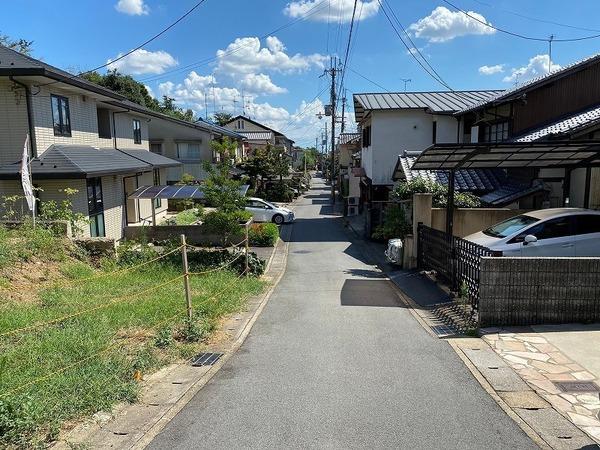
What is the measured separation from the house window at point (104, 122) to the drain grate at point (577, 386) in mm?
20220

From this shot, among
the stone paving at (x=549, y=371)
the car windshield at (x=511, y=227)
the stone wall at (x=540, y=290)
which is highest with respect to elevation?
the car windshield at (x=511, y=227)

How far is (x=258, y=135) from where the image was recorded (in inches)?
2876

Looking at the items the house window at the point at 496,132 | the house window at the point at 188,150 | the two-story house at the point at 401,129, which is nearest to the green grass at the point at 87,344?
the house window at the point at 496,132

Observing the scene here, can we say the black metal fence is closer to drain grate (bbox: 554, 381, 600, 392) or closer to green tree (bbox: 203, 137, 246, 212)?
drain grate (bbox: 554, 381, 600, 392)

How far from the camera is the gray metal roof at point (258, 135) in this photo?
71.2 meters

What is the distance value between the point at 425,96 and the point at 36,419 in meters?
27.9

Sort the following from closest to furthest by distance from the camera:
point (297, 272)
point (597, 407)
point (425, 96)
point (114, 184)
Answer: point (597, 407)
point (297, 272)
point (114, 184)
point (425, 96)

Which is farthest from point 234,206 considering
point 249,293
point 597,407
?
point 597,407

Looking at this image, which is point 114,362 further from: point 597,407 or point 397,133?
point 397,133

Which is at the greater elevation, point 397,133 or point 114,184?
point 397,133

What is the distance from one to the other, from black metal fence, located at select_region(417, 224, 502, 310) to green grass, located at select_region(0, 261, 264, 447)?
4692 millimetres

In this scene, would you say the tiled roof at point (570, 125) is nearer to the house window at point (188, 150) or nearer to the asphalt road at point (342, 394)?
the asphalt road at point (342, 394)

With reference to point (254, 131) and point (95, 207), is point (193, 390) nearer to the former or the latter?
point (95, 207)

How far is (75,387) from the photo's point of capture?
16.2 feet
